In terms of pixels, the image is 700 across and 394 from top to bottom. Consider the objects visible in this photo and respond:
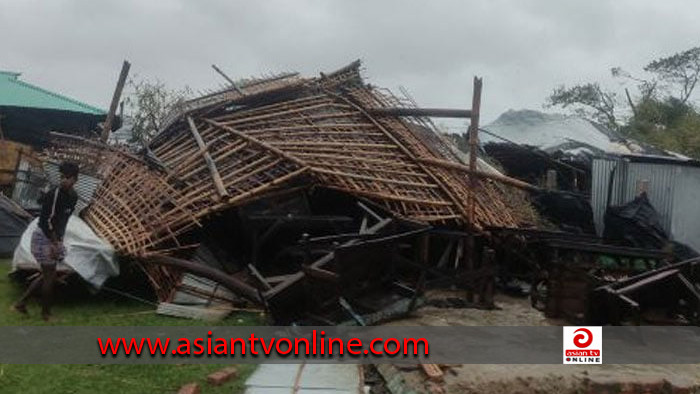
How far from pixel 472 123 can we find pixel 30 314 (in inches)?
216

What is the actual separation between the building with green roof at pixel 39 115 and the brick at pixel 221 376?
14.4 m

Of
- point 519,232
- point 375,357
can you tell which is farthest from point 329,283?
point 519,232

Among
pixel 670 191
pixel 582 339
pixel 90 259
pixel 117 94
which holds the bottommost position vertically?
pixel 582 339

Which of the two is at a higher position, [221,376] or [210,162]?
[210,162]

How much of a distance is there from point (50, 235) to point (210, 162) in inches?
89.7

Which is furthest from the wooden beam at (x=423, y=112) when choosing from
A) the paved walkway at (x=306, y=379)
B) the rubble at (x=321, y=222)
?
the paved walkway at (x=306, y=379)

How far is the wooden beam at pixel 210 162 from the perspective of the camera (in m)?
7.68

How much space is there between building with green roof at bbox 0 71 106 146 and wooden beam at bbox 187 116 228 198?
952cm

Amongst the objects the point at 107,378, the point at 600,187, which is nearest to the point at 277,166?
the point at 107,378

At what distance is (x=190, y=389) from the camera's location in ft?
14.7

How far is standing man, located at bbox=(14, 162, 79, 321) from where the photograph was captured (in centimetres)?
662

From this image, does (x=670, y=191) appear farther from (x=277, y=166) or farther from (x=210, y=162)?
(x=210, y=162)

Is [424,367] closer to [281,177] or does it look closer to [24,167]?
[281,177]

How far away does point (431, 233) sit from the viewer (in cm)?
858
